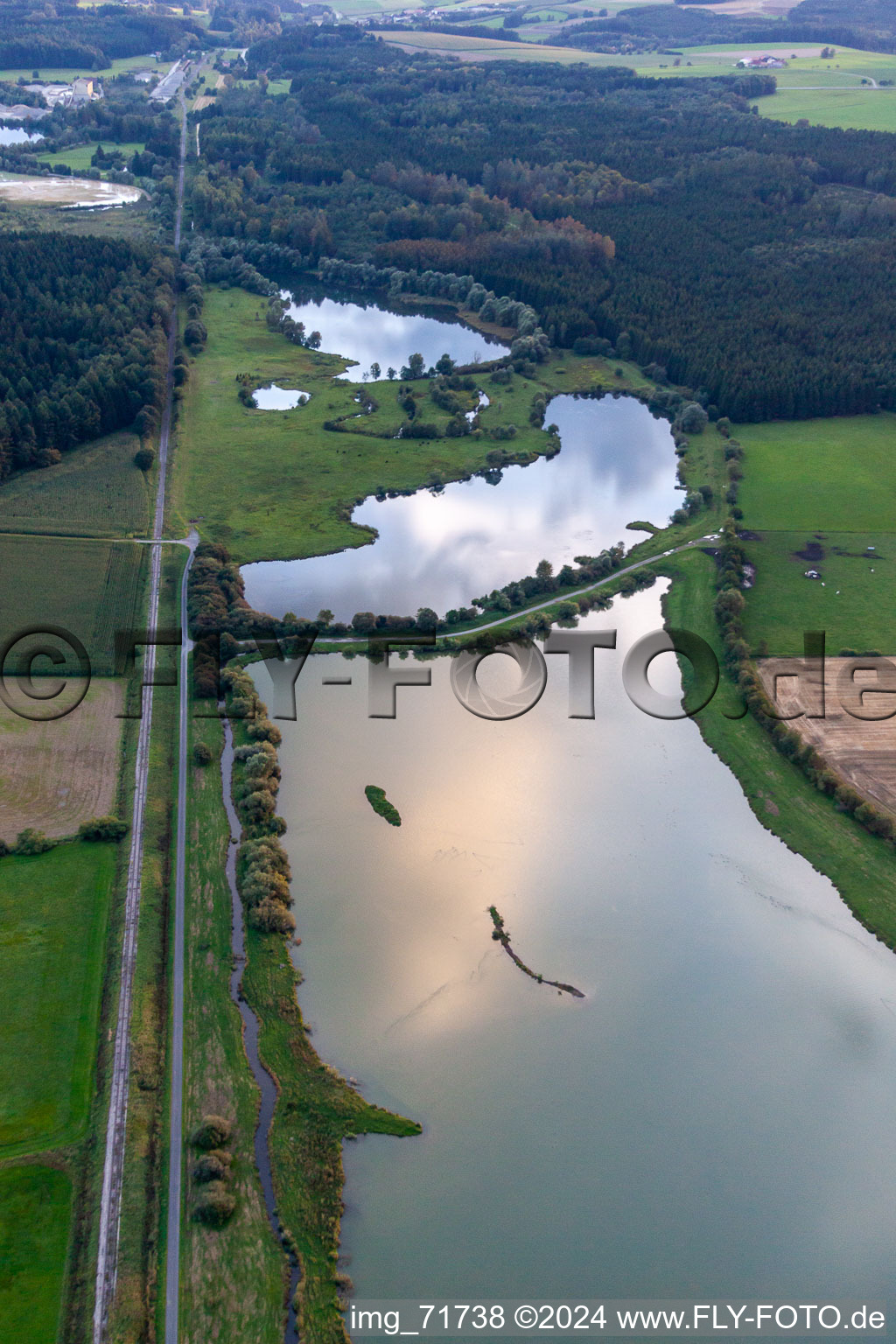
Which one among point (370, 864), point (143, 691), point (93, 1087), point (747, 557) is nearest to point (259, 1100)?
point (93, 1087)

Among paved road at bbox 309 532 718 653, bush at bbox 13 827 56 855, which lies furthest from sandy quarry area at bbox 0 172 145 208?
bush at bbox 13 827 56 855

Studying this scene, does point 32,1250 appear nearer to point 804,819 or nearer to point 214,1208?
point 214,1208

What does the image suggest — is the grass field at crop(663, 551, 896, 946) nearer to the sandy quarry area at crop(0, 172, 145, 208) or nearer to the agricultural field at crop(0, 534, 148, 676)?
the agricultural field at crop(0, 534, 148, 676)

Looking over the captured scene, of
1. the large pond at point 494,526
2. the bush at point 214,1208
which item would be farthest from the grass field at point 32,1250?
the large pond at point 494,526

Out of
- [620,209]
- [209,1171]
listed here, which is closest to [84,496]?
[209,1171]

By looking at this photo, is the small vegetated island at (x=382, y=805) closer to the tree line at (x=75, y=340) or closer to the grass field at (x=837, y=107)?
the tree line at (x=75, y=340)
